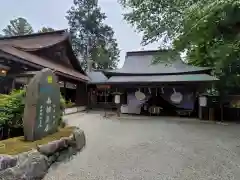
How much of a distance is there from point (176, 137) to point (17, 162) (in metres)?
4.52

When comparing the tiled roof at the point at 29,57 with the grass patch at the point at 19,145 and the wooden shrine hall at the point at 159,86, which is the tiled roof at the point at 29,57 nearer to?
the wooden shrine hall at the point at 159,86

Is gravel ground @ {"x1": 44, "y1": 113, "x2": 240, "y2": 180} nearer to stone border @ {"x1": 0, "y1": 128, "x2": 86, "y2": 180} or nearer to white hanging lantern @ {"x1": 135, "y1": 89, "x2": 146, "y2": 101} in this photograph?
stone border @ {"x1": 0, "y1": 128, "x2": 86, "y2": 180}

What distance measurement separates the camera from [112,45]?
2850cm

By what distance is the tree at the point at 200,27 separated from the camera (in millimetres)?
3002

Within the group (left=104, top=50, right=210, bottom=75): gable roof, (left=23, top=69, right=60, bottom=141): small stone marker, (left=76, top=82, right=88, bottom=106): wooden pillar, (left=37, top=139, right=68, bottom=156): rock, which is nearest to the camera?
(left=37, top=139, right=68, bottom=156): rock

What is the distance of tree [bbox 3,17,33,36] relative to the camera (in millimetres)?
33531

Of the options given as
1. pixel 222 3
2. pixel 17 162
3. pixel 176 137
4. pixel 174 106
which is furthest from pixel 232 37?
pixel 174 106

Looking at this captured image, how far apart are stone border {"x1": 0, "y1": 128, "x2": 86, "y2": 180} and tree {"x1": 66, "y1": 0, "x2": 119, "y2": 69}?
24046 millimetres

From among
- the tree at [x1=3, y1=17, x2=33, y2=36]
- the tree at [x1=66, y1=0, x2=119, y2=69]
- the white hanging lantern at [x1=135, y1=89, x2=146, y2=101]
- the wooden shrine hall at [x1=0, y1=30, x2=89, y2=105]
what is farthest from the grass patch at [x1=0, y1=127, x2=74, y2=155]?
the tree at [x1=3, y1=17, x2=33, y2=36]

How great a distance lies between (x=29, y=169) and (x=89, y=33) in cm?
2711

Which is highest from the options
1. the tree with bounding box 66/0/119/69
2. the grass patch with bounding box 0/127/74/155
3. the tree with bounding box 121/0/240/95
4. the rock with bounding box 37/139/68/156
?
the tree with bounding box 66/0/119/69

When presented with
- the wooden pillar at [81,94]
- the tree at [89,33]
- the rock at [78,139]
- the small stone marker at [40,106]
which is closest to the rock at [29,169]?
the small stone marker at [40,106]

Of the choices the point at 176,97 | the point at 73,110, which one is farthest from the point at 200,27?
the point at 73,110

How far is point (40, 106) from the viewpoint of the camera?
384 centimetres
